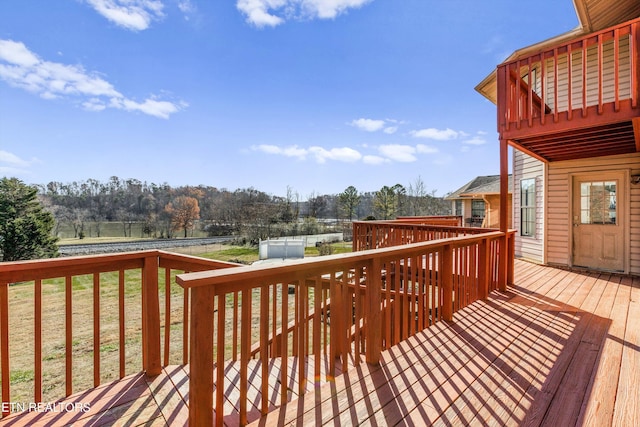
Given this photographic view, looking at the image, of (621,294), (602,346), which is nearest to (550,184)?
(621,294)

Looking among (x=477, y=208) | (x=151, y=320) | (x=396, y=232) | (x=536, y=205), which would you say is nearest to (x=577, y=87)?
(x=536, y=205)

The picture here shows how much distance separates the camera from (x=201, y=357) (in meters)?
1.35

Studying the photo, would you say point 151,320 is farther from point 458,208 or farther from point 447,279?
point 458,208

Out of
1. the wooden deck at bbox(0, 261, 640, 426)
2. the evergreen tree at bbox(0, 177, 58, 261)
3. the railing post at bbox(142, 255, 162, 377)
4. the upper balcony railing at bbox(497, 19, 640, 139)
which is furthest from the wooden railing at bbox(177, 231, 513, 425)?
the evergreen tree at bbox(0, 177, 58, 261)

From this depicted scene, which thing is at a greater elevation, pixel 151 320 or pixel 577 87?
pixel 577 87

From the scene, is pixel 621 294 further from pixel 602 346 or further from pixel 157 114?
pixel 157 114

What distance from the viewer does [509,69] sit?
434cm

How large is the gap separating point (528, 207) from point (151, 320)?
27.6 feet

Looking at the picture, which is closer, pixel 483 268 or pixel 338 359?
pixel 338 359

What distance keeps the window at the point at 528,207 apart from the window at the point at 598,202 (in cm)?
95

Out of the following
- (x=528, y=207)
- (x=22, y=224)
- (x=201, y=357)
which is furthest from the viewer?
(x=22, y=224)

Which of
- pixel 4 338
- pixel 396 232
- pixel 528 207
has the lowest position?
pixel 4 338

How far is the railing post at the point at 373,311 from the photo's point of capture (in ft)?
7.45

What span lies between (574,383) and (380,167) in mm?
36188
